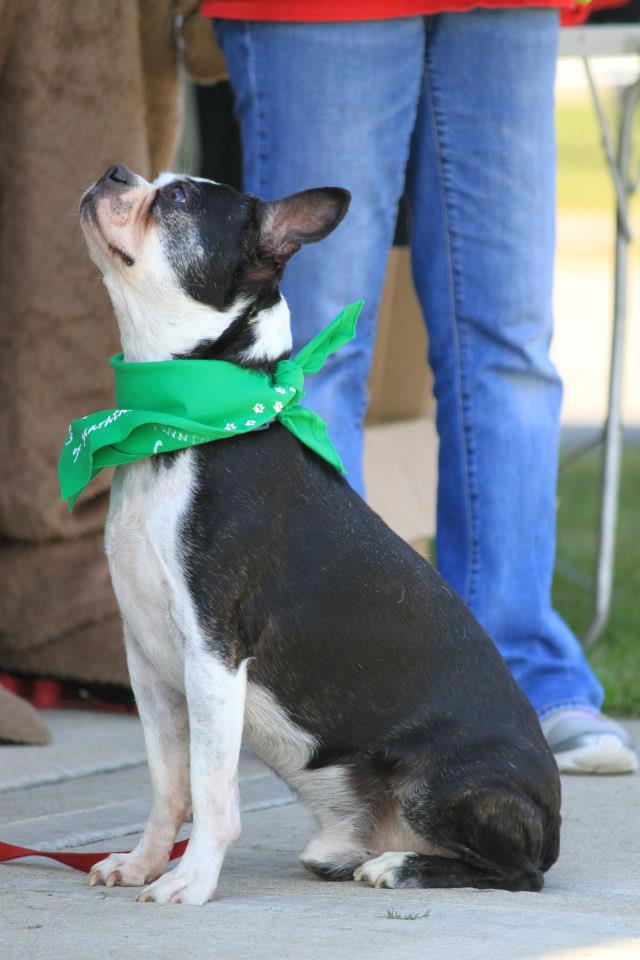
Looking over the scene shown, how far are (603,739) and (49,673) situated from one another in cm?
150

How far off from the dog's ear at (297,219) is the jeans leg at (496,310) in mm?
716

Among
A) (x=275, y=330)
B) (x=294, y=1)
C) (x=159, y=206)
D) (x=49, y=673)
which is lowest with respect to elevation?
(x=49, y=673)

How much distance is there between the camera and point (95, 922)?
223cm

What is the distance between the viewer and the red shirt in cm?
307

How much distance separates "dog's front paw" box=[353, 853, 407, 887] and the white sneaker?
92 centimetres

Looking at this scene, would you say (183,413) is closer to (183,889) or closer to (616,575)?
(183,889)

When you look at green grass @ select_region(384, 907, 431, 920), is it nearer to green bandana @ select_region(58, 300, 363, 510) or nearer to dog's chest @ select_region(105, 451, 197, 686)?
dog's chest @ select_region(105, 451, 197, 686)

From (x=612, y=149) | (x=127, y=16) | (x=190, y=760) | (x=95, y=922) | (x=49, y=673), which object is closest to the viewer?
(x=95, y=922)

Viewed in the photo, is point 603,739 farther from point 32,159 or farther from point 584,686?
point 32,159

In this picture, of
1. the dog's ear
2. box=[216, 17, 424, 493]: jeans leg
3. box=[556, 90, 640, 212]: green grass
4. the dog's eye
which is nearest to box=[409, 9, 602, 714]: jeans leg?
box=[216, 17, 424, 493]: jeans leg

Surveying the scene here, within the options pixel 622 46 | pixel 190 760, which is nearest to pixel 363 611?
pixel 190 760

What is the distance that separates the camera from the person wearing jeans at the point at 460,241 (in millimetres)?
3121

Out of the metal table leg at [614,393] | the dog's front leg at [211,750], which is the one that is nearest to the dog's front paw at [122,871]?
the dog's front leg at [211,750]

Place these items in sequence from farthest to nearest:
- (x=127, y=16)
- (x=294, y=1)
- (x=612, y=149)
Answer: (x=612, y=149)
(x=127, y=16)
(x=294, y=1)
